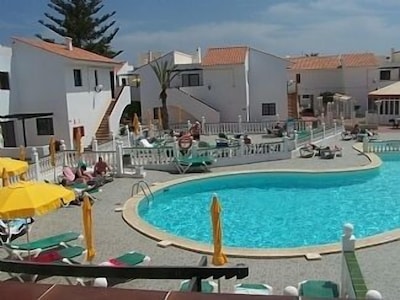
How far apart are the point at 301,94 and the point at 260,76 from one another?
677 inches

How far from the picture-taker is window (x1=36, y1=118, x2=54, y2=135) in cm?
2886

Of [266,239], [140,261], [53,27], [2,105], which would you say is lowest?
[266,239]

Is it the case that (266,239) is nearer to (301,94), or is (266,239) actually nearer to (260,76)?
(260,76)

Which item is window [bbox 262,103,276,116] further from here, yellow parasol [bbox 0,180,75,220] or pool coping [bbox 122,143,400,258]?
yellow parasol [bbox 0,180,75,220]

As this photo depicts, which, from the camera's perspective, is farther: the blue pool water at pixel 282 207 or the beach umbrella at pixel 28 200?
the blue pool water at pixel 282 207

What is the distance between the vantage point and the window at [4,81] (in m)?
27.2

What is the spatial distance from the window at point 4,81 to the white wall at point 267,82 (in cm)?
2245

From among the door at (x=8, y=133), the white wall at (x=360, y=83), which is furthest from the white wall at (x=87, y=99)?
the white wall at (x=360, y=83)

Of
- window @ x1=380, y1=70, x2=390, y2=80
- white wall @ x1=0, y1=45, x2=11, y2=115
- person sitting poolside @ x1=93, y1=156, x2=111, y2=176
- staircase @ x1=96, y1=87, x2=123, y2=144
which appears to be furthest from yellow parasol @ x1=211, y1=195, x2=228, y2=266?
window @ x1=380, y1=70, x2=390, y2=80

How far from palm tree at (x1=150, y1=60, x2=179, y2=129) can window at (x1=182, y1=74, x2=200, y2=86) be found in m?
0.97

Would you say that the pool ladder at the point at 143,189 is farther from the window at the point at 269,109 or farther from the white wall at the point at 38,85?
the window at the point at 269,109

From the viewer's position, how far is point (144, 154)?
23.3 meters

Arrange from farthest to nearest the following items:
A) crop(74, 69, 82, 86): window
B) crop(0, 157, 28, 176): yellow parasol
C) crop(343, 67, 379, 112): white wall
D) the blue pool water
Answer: crop(343, 67, 379, 112): white wall
crop(74, 69, 82, 86): window
crop(0, 157, 28, 176): yellow parasol
the blue pool water

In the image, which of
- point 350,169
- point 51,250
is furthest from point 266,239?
point 350,169
